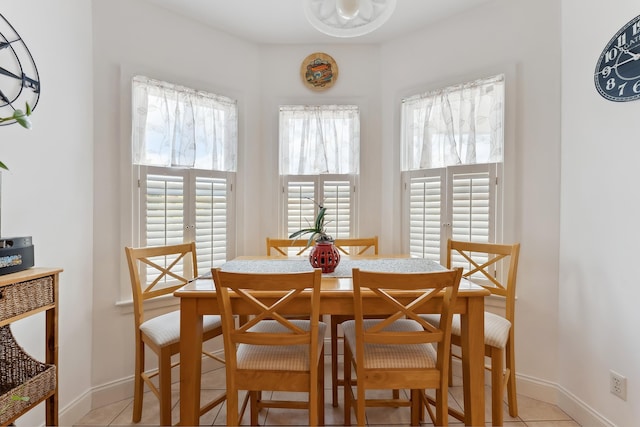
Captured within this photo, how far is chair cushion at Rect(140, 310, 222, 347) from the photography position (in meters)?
1.71

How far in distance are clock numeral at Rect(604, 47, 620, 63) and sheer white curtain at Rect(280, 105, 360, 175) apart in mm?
1709

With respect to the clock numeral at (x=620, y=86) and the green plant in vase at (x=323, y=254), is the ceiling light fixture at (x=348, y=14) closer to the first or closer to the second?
the green plant in vase at (x=323, y=254)

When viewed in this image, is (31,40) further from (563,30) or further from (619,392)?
(619,392)

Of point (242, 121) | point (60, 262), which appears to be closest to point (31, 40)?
point (60, 262)

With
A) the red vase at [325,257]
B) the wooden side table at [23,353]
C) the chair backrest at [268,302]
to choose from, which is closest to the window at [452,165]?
the red vase at [325,257]

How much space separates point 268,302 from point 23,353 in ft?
3.66

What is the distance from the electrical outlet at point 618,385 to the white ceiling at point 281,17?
2680 millimetres

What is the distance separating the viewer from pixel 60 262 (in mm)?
1788

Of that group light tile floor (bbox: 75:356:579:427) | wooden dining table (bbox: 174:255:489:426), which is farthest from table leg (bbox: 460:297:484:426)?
light tile floor (bbox: 75:356:579:427)

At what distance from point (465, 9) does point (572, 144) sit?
138cm

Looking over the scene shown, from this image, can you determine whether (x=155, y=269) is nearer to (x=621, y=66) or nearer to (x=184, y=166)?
(x=184, y=166)

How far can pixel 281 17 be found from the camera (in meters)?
2.54

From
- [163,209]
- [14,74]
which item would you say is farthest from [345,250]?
[14,74]

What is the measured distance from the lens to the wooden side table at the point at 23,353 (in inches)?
44.8
